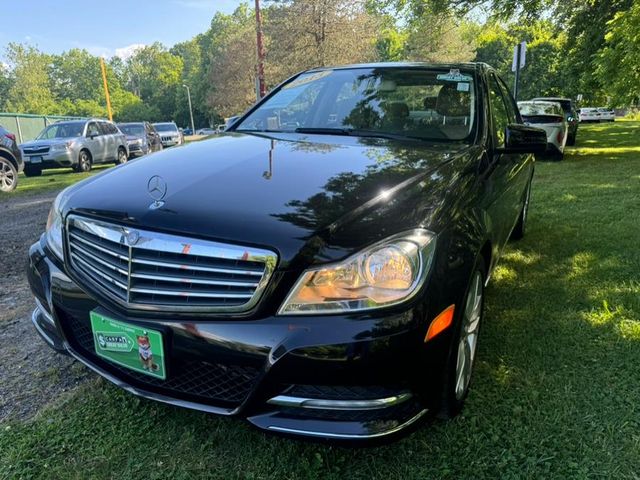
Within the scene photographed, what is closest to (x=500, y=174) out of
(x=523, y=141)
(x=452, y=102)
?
(x=523, y=141)

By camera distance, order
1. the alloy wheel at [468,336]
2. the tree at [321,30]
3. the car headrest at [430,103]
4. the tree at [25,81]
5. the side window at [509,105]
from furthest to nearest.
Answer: the tree at [25,81]
the tree at [321,30]
the side window at [509,105]
the car headrest at [430,103]
the alloy wheel at [468,336]

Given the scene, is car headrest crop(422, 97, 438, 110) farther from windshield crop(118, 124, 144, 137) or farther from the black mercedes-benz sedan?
windshield crop(118, 124, 144, 137)

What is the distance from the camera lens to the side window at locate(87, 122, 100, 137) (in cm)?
1408

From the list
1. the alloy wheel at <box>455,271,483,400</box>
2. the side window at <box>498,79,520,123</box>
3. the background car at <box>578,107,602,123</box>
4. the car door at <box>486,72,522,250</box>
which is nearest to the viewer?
the alloy wheel at <box>455,271,483,400</box>

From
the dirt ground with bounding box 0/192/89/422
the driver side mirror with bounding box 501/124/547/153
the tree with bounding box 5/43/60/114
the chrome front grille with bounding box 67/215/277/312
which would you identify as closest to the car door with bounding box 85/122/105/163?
the dirt ground with bounding box 0/192/89/422

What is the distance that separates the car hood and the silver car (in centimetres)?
1203

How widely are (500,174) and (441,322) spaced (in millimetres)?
1489

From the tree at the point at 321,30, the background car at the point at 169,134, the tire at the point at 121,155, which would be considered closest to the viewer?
the tire at the point at 121,155

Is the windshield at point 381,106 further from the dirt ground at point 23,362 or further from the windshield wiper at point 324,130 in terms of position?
the dirt ground at point 23,362

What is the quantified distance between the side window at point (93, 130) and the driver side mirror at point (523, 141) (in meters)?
13.7

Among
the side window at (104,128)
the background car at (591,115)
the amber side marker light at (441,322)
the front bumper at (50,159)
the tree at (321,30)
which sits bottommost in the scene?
the background car at (591,115)

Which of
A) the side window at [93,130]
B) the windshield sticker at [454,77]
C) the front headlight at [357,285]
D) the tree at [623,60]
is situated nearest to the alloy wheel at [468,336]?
the front headlight at [357,285]

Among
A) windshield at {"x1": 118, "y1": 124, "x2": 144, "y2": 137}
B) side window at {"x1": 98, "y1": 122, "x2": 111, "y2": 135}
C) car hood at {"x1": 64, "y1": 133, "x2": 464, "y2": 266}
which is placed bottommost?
windshield at {"x1": 118, "y1": 124, "x2": 144, "y2": 137}

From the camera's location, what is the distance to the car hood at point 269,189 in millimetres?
1636
